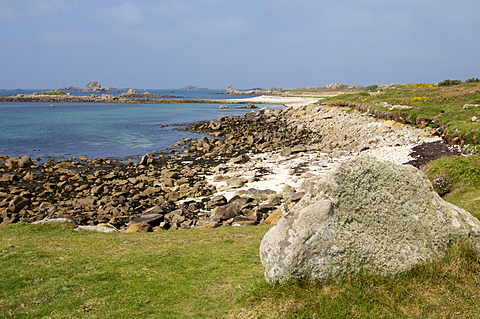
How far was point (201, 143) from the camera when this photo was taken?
44.8m

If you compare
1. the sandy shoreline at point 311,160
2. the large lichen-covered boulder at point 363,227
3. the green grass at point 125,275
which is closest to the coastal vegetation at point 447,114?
the sandy shoreline at point 311,160

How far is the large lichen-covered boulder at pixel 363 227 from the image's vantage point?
6379 millimetres

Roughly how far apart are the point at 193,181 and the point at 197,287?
19842 millimetres

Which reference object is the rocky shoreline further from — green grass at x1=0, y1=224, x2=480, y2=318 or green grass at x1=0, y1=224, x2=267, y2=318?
green grass at x1=0, y1=224, x2=480, y2=318

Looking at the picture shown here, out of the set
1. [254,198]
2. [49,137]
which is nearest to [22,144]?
[49,137]

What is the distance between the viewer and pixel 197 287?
24.8 ft

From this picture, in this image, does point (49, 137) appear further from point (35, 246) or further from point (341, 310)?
point (341, 310)

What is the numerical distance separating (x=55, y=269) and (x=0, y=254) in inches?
90.2

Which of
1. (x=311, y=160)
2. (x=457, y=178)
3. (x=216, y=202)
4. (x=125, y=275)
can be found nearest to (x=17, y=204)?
(x=216, y=202)

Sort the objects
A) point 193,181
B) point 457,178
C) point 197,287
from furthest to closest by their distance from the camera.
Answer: point 193,181 < point 457,178 < point 197,287

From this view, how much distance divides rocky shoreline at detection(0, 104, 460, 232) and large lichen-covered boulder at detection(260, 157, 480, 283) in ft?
29.0

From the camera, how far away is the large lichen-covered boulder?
20.9 feet

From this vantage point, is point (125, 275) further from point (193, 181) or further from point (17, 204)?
point (193, 181)

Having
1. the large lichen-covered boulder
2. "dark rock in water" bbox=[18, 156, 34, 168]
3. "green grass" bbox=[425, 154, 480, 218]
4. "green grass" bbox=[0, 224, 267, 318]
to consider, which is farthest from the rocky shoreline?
the large lichen-covered boulder
